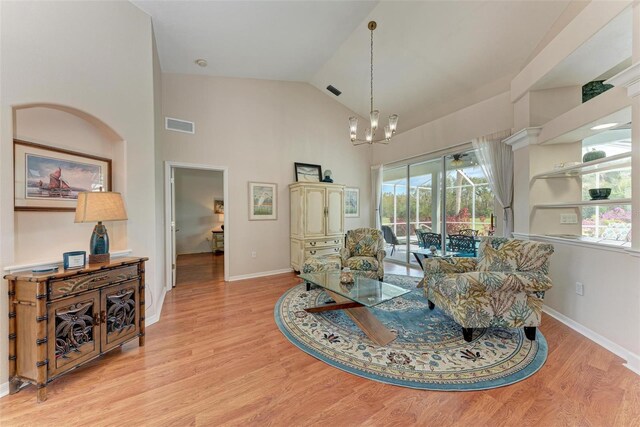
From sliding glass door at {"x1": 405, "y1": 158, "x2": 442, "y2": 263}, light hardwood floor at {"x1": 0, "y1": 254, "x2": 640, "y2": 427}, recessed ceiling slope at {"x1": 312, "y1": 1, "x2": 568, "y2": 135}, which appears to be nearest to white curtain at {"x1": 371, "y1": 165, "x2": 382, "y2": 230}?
sliding glass door at {"x1": 405, "y1": 158, "x2": 442, "y2": 263}

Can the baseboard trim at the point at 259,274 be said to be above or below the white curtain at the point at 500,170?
below

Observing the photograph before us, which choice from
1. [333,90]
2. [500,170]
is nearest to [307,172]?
[333,90]

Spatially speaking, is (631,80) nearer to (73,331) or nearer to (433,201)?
(433,201)

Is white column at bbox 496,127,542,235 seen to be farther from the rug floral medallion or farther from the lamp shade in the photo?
the lamp shade

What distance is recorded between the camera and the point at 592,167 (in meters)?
2.75

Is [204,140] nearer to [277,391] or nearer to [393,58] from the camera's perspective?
[393,58]

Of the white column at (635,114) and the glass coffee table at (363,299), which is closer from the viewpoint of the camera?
the white column at (635,114)

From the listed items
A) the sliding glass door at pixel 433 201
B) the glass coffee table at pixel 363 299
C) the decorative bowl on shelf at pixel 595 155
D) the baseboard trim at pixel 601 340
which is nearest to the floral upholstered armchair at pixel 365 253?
the glass coffee table at pixel 363 299

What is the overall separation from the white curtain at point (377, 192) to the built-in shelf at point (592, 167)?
3.18 metres

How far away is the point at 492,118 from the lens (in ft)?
12.9

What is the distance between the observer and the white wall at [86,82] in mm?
1757

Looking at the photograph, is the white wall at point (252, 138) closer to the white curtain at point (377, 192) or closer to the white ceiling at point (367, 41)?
the white ceiling at point (367, 41)

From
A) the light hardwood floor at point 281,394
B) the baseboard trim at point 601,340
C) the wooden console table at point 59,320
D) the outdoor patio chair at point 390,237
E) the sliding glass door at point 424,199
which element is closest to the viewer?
the light hardwood floor at point 281,394

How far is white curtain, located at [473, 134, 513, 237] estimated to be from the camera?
12.2 feet
